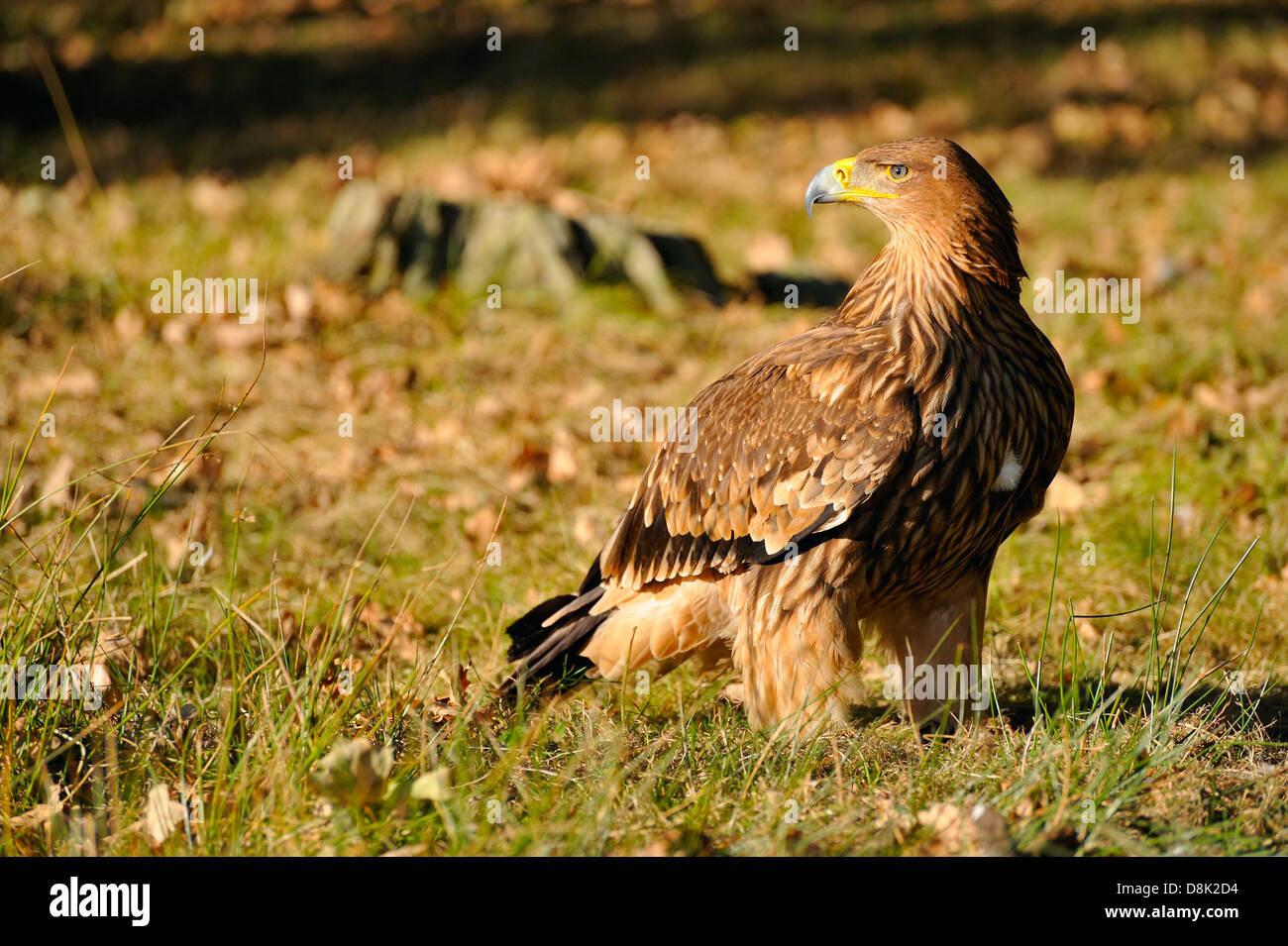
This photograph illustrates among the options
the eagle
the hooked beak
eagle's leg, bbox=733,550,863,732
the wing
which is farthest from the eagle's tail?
the hooked beak

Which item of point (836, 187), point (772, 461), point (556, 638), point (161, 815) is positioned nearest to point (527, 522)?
point (556, 638)

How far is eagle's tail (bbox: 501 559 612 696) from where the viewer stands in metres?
3.99

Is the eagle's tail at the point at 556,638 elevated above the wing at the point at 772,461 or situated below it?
below

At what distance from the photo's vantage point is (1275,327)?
22.8ft

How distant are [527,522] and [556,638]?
1388mm

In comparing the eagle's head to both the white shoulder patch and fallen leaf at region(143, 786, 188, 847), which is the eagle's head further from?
fallen leaf at region(143, 786, 188, 847)

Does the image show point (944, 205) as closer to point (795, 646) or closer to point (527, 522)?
point (795, 646)

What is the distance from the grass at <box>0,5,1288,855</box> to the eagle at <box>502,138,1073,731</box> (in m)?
0.22

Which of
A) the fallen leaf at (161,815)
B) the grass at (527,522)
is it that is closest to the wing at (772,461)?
the grass at (527,522)

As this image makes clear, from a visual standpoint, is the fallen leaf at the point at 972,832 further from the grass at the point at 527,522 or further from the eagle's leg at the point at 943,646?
the eagle's leg at the point at 943,646

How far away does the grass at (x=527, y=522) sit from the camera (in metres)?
2.92

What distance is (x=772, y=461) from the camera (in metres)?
3.63

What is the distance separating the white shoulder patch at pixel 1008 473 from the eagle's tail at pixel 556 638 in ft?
4.33
